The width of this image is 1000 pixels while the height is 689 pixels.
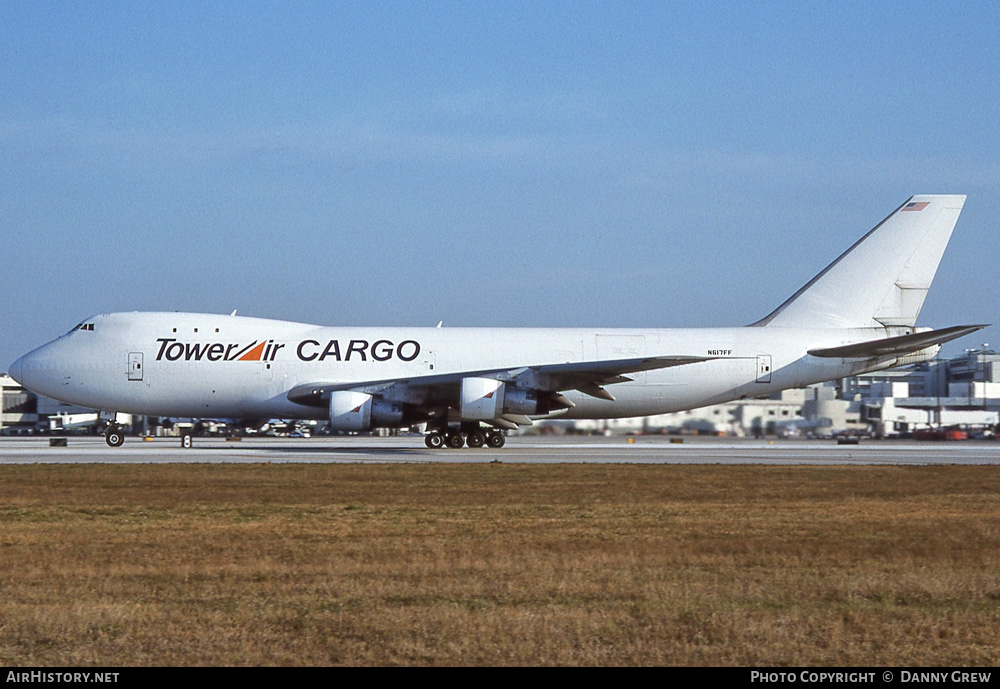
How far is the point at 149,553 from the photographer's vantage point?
12.8m

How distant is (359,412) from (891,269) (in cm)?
1926

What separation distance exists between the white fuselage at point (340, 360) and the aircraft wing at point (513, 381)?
20.7 inches

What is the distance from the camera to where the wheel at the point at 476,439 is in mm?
39375

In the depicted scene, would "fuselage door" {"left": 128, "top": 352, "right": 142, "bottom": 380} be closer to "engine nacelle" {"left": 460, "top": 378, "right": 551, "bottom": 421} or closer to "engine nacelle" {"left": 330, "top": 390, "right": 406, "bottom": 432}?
"engine nacelle" {"left": 330, "top": 390, "right": 406, "bottom": 432}

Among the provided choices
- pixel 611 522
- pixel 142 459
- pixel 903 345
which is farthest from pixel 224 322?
pixel 611 522

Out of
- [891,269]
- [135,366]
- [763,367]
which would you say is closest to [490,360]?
[763,367]

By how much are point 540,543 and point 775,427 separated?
112ft

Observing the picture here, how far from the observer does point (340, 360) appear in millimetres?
39375

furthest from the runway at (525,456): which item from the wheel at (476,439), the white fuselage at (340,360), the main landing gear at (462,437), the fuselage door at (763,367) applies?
the fuselage door at (763,367)

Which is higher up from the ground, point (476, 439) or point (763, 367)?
point (763, 367)

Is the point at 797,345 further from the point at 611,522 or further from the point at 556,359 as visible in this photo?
the point at 611,522

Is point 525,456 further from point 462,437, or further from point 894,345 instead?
point 894,345

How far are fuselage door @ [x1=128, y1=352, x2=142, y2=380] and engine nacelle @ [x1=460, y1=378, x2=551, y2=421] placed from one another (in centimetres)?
1106

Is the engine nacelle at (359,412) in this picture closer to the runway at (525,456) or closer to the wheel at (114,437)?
the runway at (525,456)
